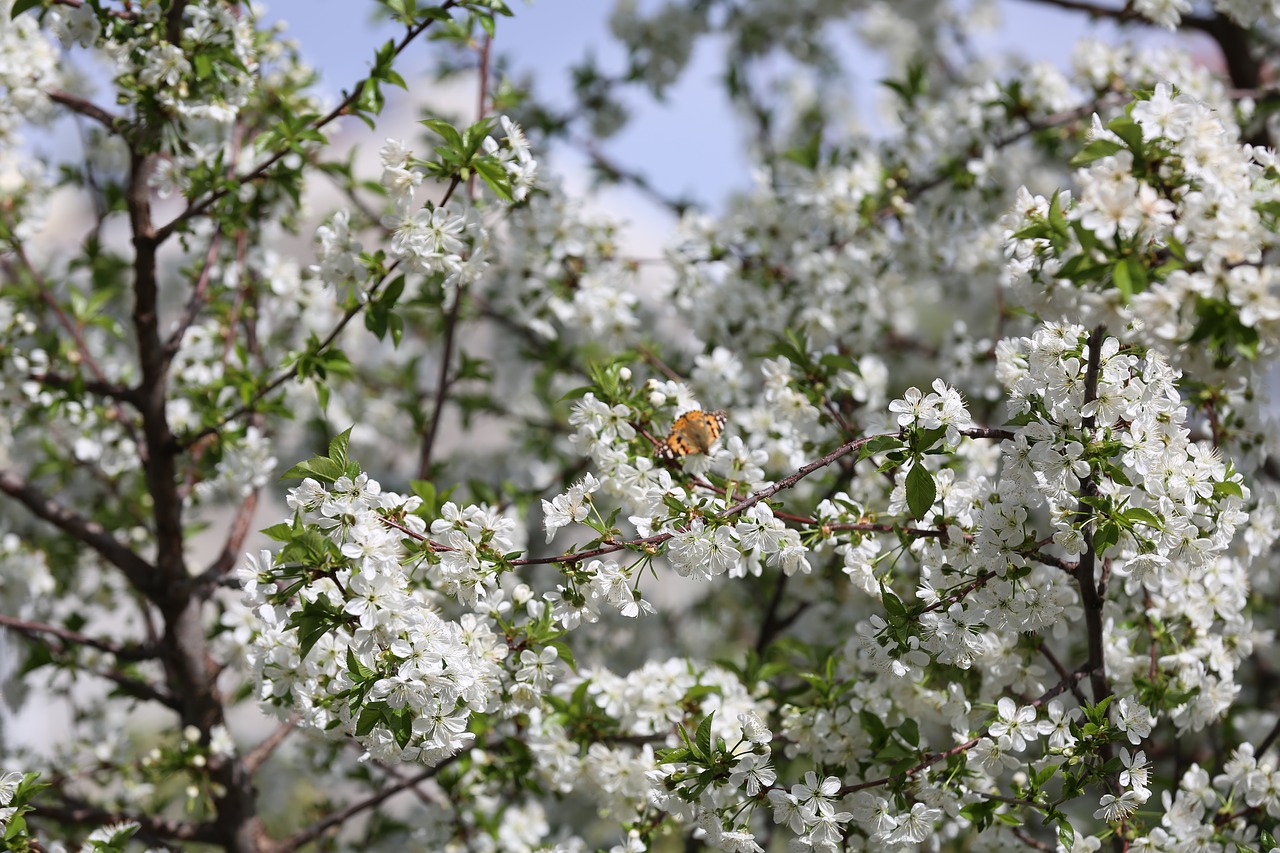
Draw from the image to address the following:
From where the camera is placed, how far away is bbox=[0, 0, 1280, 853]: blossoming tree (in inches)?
81.4

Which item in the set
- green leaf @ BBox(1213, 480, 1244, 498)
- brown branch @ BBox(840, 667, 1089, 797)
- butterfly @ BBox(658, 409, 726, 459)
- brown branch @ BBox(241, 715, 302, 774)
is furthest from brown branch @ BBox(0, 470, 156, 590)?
green leaf @ BBox(1213, 480, 1244, 498)

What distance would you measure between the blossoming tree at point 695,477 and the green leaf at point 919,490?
0.04ft

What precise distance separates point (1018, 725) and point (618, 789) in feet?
3.53

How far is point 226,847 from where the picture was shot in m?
3.26

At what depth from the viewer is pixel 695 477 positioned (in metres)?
2.45

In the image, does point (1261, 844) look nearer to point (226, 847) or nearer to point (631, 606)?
point (631, 606)

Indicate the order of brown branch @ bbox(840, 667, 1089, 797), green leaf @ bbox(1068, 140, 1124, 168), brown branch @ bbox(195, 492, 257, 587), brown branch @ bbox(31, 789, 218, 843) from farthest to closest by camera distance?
brown branch @ bbox(195, 492, 257, 587) < brown branch @ bbox(31, 789, 218, 843) < brown branch @ bbox(840, 667, 1089, 797) < green leaf @ bbox(1068, 140, 1124, 168)

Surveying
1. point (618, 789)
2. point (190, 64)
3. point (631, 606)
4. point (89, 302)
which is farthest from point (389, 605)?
point (89, 302)

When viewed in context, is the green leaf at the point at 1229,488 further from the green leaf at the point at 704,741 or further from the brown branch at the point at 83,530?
the brown branch at the point at 83,530

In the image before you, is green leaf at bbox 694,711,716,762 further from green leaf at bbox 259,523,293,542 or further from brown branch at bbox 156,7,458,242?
brown branch at bbox 156,7,458,242

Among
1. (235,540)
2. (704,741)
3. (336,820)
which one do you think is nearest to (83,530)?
(235,540)

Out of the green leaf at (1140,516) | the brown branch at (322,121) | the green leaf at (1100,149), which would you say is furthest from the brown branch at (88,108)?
the green leaf at (1140,516)

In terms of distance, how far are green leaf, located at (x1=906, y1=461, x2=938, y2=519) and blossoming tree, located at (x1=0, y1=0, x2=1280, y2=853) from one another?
1 cm

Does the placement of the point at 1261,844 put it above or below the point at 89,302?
below
